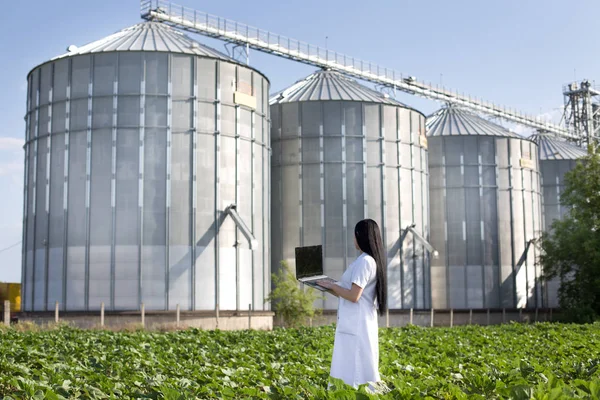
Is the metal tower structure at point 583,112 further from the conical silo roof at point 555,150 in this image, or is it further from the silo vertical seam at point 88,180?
the silo vertical seam at point 88,180

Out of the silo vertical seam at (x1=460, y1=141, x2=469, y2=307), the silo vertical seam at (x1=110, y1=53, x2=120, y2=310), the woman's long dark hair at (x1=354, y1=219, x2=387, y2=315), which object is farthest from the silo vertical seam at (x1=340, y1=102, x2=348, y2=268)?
the woman's long dark hair at (x1=354, y1=219, x2=387, y2=315)

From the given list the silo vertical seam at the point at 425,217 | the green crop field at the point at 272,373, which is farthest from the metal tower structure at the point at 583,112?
the green crop field at the point at 272,373

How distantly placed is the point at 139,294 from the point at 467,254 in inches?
1183

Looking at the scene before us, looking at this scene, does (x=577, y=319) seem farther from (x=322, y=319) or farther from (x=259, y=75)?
(x=259, y=75)

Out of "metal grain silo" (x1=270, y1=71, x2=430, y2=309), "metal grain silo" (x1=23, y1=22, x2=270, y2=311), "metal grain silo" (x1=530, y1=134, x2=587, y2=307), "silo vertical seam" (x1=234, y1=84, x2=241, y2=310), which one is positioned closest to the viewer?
"metal grain silo" (x1=23, y1=22, x2=270, y2=311)

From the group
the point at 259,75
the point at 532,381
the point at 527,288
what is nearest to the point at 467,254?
the point at 527,288

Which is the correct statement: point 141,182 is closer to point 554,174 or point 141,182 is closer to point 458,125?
point 458,125

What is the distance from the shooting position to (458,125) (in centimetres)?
6425

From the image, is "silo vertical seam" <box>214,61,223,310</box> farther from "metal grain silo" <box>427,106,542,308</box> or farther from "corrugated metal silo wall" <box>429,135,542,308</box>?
"metal grain silo" <box>427,106,542,308</box>

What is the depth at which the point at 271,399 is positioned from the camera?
8.29 metres

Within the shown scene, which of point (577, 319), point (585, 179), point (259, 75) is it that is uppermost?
point (259, 75)

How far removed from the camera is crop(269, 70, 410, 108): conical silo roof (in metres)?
52.8

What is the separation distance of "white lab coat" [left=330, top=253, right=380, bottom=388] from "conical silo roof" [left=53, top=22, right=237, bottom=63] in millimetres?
34498

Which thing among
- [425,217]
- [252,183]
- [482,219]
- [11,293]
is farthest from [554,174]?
[11,293]
